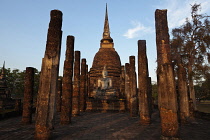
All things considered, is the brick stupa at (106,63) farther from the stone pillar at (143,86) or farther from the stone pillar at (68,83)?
the stone pillar at (143,86)

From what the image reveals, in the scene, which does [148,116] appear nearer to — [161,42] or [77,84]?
[161,42]

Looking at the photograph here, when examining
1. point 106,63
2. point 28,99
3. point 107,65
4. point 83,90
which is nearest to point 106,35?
point 106,63

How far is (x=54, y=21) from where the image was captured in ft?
22.5

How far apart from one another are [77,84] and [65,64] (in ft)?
12.7

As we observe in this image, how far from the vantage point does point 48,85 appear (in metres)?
6.09

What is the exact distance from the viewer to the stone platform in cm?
1797

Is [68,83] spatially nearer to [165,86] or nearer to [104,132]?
[104,132]

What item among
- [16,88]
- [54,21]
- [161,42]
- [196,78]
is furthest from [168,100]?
[16,88]

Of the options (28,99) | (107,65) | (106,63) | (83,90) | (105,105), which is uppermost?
(106,63)

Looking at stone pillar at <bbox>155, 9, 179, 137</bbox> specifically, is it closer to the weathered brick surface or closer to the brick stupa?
the brick stupa

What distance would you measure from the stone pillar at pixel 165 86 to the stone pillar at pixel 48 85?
4.18 m

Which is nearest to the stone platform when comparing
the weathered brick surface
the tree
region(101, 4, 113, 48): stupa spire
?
the tree

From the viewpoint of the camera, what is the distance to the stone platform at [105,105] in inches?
707

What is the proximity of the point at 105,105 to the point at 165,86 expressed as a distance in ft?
42.2
